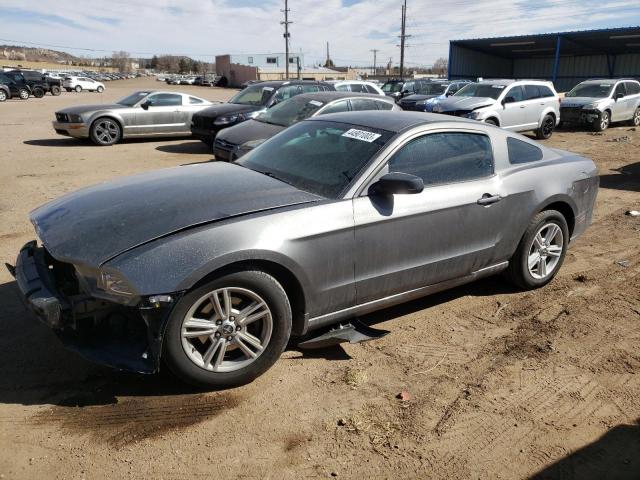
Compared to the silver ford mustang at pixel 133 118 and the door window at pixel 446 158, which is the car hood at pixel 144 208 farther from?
the silver ford mustang at pixel 133 118

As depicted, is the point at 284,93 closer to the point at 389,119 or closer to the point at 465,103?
the point at 465,103

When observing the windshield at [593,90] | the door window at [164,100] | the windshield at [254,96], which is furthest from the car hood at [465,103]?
the door window at [164,100]

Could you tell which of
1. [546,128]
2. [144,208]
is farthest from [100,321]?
[546,128]

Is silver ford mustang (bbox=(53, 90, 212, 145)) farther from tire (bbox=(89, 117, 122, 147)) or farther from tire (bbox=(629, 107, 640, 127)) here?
tire (bbox=(629, 107, 640, 127))

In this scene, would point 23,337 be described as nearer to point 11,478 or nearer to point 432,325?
point 11,478

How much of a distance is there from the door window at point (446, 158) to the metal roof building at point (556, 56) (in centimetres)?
3360

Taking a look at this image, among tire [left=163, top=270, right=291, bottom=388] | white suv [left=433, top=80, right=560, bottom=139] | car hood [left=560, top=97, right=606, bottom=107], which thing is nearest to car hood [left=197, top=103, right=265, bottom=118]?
white suv [left=433, top=80, right=560, bottom=139]

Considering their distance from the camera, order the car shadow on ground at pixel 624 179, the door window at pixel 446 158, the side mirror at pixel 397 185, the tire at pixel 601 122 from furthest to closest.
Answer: the tire at pixel 601 122 < the car shadow on ground at pixel 624 179 < the door window at pixel 446 158 < the side mirror at pixel 397 185

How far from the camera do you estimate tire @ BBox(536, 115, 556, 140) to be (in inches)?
620

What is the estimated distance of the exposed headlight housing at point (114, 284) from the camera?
273 cm

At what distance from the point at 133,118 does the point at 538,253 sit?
11623 mm

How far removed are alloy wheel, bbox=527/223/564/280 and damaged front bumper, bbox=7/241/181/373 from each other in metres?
3.24

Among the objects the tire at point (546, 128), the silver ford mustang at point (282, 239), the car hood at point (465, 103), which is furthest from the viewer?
the tire at point (546, 128)

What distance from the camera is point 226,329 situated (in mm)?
3020
